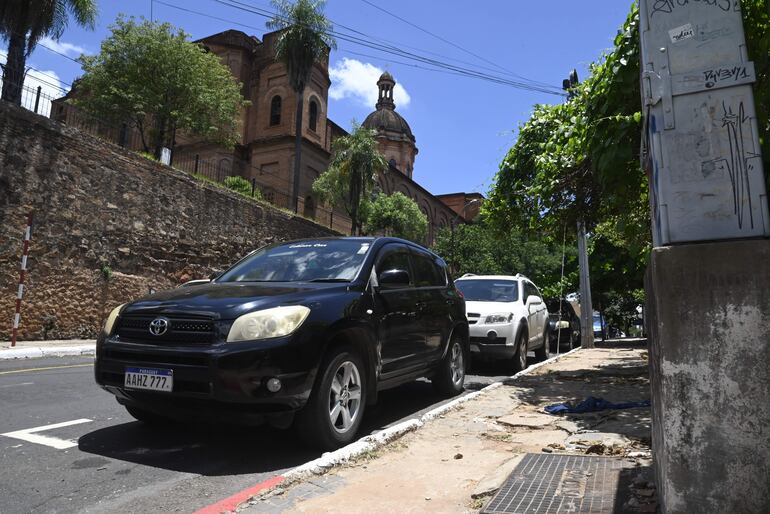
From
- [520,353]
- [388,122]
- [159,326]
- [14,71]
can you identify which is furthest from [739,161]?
[388,122]

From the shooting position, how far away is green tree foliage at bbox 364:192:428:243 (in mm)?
38344

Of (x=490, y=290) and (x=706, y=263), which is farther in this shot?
(x=490, y=290)

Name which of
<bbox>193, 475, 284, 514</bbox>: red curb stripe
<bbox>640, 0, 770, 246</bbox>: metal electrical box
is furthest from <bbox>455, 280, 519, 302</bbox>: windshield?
<bbox>640, 0, 770, 246</bbox>: metal electrical box

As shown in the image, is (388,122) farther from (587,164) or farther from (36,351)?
(587,164)

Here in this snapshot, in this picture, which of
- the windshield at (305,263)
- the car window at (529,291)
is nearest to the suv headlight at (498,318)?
the car window at (529,291)

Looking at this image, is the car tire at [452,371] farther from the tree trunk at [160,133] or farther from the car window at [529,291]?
the tree trunk at [160,133]

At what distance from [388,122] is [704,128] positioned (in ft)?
193

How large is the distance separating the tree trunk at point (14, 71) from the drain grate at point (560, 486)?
1575 centimetres

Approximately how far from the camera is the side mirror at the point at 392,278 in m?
4.81

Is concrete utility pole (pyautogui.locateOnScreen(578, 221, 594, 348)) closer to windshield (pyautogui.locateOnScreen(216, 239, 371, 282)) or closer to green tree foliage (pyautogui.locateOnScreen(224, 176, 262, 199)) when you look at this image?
windshield (pyautogui.locateOnScreen(216, 239, 371, 282))

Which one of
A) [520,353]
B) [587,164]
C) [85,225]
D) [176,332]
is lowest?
[520,353]

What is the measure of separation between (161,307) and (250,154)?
38.7m

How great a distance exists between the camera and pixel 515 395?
6641 mm

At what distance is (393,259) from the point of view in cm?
557
